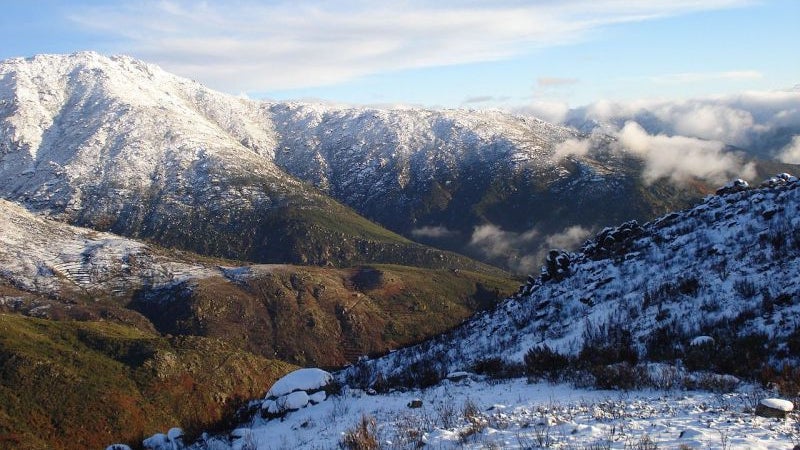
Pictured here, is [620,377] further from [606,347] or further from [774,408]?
[606,347]

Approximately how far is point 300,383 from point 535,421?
11.0 meters

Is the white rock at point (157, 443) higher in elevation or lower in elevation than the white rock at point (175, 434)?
lower

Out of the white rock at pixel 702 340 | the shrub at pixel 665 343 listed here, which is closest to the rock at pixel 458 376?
the shrub at pixel 665 343

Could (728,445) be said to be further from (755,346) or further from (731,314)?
(731,314)

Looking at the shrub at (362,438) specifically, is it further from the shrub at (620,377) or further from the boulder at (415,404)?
the shrub at (620,377)

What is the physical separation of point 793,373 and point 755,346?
2.98 meters

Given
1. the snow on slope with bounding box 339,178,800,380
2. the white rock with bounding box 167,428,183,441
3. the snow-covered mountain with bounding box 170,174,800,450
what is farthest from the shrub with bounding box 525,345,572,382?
the white rock with bounding box 167,428,183,441

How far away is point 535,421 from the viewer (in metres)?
11.3

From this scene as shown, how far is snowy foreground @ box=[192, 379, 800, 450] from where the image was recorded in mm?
9672

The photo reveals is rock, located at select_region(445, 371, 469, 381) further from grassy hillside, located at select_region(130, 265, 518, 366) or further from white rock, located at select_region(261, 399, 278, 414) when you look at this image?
grassy hillside, located at select_region(130, 265, 518, 366)


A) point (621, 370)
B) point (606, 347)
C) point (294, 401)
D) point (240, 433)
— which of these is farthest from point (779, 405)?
point (240, 433)

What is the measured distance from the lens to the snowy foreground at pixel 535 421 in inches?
381

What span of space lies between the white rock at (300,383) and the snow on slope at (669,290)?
565cm

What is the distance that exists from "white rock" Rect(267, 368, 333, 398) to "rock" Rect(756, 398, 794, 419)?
1326 cm
